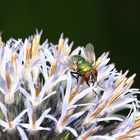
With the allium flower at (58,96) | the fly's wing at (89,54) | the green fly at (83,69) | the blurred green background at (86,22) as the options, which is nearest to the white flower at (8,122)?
the allium flower at (58,96)

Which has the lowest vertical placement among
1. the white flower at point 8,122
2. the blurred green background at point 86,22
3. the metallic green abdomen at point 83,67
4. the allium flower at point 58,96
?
the white flower at point 8,122

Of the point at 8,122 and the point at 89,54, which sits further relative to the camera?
the point at 89,54

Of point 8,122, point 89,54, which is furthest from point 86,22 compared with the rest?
point 8,122

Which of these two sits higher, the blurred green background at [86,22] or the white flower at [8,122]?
the blurred green background at [86,22]

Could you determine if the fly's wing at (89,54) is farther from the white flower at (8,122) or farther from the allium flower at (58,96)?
the white flower at (8,122)

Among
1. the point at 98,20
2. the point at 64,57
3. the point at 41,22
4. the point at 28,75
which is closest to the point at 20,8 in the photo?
the point at 41,22

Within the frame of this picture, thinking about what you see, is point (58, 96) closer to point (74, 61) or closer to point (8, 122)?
point (74, 61)

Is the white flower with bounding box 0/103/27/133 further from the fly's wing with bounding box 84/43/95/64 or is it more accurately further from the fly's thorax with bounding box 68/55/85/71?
the fly's wing with bounding box 84/43/95/64

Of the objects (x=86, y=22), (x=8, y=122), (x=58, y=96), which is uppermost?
(x=86, y=22)
